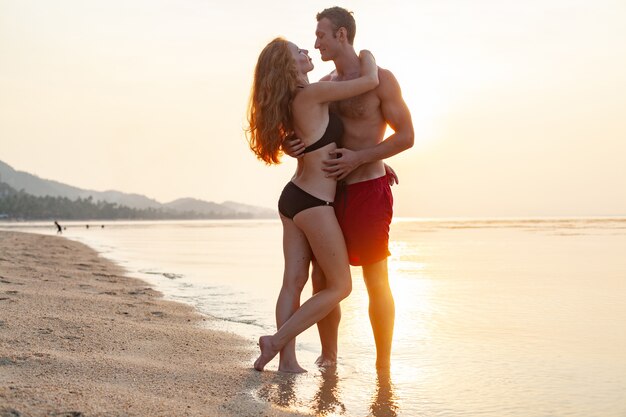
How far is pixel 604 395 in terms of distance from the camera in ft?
11.9

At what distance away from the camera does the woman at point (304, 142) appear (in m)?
3.98

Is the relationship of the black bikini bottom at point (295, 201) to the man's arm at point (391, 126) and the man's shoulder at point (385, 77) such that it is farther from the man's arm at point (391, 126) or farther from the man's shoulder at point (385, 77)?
the man's shoulder at point (385, 77)

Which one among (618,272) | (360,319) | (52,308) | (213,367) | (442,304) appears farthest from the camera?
(618,272)

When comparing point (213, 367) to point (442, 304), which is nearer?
point (213, 367)

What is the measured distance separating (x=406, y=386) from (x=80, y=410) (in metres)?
1.93

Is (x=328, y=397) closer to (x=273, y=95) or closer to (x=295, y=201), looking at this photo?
(x=295, y=201)

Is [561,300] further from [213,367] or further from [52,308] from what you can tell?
[52,308]

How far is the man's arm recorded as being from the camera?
4.13 metres

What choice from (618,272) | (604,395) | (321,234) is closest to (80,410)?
(321,234)

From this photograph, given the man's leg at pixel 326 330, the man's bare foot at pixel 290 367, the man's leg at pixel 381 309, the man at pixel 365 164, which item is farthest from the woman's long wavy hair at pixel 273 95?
the man's bare foot at pixel 290 367

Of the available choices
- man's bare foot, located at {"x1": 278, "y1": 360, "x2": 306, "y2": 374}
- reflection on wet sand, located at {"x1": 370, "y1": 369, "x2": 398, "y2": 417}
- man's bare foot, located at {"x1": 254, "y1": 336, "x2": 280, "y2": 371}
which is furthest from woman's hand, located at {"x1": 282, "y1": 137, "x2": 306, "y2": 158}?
reflection on wet sand, located at {"x1": 370, "y1": 369, "x2": 398, "y2": 417}

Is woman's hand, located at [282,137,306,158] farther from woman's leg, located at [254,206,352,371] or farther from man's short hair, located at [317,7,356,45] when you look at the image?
man's short hair, located at [317,7,356,45]

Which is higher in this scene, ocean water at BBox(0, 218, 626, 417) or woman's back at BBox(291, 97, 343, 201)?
woman's back at BBox(291, 97, 343, 201)

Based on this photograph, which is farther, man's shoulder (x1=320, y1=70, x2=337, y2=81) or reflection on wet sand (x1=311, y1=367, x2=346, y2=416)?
man's shoulder (x1=320, y1=70, x2=337, y2=81)
